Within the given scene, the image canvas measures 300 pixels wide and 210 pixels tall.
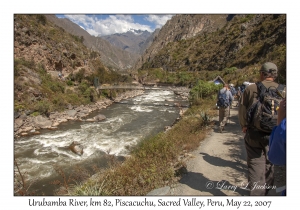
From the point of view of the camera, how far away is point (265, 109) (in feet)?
7.36

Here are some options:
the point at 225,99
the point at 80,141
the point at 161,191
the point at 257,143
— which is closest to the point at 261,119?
the point at 257,143

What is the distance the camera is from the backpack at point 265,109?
2.21 meters

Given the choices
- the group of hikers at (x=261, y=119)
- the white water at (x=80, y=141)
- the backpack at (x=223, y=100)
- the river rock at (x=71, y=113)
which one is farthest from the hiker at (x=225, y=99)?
the river rock at (x=71, y=113)

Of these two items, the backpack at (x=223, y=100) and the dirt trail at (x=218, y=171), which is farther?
the backpack at (x=223, y=100)

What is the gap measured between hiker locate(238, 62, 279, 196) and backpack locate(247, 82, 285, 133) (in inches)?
2.7

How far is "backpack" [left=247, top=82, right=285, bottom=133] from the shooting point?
2.21 m

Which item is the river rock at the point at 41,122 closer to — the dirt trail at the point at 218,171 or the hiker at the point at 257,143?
the dirt trail at the point at 218,171

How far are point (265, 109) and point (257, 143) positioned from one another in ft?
1.52

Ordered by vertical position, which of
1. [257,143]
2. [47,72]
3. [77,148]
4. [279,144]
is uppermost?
[47,72]

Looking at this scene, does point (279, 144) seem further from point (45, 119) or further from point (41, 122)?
point (45, 119)

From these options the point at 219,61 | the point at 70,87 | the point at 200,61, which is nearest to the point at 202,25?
the point at 200,61

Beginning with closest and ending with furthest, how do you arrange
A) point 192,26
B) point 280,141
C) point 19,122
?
point 280,141, point 19,122, point 192,26

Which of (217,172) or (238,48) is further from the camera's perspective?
(238,48)

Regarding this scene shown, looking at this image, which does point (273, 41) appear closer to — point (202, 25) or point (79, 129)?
point (79, 129)
